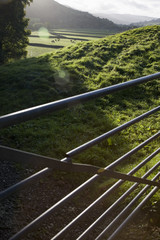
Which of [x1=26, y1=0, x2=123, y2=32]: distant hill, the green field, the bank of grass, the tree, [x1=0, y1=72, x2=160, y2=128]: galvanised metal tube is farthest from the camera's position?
[x1=26, y1=0, x2=123, y2=32]: distant hill

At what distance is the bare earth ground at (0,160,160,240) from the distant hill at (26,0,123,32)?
388 feet

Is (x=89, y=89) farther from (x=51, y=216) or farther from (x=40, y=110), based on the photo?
(x=40, y=110)

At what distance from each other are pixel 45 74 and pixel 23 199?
7.55 metres

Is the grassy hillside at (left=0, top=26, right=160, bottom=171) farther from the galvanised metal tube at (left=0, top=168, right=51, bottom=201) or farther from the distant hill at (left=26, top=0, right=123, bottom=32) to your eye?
the distant hill at (left=26, top=0, right=123, bottom=32)

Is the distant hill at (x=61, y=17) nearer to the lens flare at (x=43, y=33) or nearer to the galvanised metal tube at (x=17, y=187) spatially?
the lens flare at (x=43, y=33)

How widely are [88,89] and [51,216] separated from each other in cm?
655

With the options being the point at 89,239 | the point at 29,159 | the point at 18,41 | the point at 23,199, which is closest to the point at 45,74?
the point at 23,199

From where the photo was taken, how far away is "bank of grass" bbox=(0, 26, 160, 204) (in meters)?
5.58

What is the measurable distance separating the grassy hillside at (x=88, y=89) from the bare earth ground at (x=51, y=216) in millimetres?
1042

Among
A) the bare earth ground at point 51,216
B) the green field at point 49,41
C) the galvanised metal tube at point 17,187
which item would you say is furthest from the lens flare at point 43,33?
the galvanised metal tube at point 17,187

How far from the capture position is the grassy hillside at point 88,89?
568 centimetres

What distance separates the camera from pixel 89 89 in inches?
368

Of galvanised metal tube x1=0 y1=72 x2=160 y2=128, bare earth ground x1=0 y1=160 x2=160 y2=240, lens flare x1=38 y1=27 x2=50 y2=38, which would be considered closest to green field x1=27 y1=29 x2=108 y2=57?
lens flare x1=38 y1=27 x2=50 y2=38

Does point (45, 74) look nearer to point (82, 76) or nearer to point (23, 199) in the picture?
point (82, 76)
